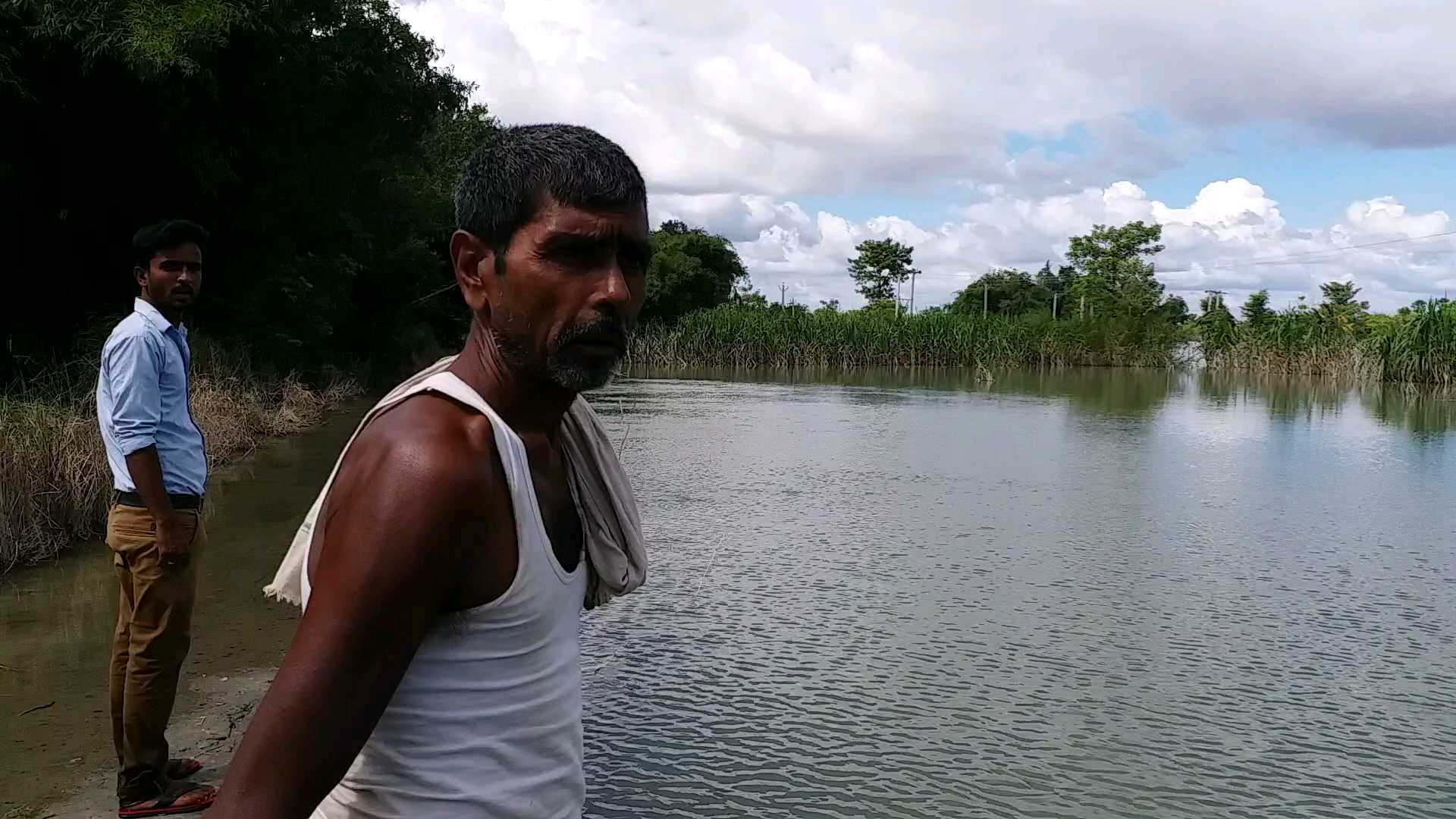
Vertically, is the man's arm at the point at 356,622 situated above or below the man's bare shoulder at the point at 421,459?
below

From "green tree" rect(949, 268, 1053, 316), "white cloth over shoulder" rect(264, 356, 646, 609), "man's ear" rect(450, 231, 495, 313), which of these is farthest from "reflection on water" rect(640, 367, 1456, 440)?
"green tree" rect(949, 268, 1053, 316)

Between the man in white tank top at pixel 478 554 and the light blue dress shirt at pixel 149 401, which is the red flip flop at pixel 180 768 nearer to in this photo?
the light blue dress shirt at pixel 149 401

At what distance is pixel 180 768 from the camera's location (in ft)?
11.4

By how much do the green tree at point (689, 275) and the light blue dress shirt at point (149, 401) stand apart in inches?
1466

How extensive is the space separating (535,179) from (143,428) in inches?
94.2

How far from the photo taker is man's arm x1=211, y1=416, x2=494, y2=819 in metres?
1.02

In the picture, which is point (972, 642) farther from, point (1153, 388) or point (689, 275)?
point (689, 275)

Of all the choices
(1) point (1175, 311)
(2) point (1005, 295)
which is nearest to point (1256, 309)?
(1) point (1175, 311)

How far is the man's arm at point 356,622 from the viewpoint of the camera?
1.02 metres

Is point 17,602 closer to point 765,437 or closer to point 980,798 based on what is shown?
point 980,798

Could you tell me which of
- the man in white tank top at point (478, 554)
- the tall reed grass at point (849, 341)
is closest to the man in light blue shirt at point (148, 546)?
the man in white tank top at point (478, 554)

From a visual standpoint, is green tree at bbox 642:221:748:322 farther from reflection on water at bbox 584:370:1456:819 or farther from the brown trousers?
the brown trousers

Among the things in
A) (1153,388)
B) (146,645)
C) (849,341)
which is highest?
(849,341)

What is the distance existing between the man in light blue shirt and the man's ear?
2262 mm
